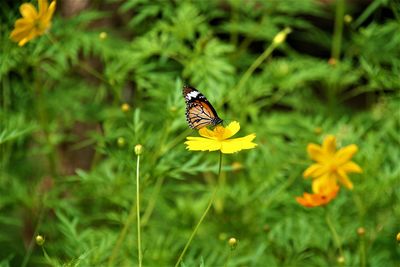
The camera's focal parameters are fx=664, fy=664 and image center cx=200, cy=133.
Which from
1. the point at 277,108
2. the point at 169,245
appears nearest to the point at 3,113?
the point at 169,245

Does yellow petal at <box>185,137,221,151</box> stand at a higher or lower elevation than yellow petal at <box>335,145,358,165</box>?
lower

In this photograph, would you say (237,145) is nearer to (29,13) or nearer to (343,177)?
(343,177)

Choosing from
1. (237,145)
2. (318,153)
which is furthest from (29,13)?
(318,153)

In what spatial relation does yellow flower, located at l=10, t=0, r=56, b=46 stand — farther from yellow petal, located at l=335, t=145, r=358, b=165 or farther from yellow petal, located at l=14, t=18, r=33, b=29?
yellow petal, located at l=335, t=145, r=358, b=165

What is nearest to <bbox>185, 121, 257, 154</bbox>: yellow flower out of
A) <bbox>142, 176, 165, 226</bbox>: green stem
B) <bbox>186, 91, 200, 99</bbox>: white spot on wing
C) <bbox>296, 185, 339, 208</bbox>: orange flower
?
<bbox>186, 91, 200, 99</bbox>: white spot on wing

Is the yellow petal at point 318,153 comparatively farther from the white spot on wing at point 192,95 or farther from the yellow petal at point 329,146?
the white spot on wing at point 192,95
